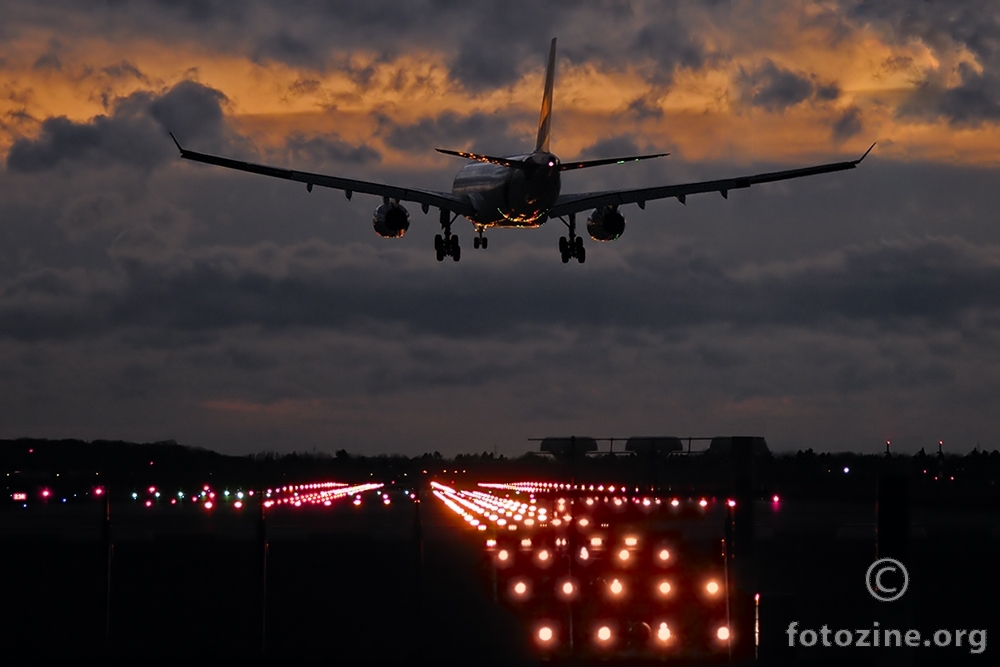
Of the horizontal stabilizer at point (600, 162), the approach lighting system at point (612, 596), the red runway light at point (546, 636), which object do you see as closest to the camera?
the approach lighting system at point (612, 596)

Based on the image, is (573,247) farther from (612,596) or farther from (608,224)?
(612,596)

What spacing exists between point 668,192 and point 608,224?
319 centimetres

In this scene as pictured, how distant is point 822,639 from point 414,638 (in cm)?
680

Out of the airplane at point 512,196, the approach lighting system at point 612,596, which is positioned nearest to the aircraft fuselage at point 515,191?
the airplane at point 512,196

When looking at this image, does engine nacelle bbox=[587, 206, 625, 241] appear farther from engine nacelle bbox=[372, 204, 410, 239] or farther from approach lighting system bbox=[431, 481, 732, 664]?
approach lighting system bbox=[431, 481, 732, 664]

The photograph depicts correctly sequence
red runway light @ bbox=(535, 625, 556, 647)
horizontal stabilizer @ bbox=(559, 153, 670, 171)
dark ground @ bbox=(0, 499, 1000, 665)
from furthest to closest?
1. horizontal stabilizer @ bbox=(559, 153, 670, 171)
2. red runway light @ bbox=(535, 625, 556, 647)
3. dark ground @ bbox=(0, 499, 1000, 665)

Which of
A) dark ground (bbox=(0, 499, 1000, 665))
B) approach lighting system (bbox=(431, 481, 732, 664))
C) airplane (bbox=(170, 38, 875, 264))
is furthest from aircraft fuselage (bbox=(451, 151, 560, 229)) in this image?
approach lighting system (bbox=(431, 481, 732, 664))

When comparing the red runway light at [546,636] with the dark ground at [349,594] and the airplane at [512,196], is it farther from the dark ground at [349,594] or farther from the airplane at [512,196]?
the airplane at [512,196]

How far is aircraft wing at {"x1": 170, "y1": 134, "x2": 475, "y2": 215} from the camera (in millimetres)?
65875

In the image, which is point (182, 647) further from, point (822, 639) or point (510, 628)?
point (822, 639)

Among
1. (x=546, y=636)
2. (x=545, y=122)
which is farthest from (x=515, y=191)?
(x=546, y=636)

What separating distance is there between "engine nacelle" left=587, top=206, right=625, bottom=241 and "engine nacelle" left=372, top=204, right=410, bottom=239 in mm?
8966

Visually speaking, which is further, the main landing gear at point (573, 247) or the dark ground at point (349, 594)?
the main landing gear at point (573, 247)

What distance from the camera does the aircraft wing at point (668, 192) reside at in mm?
67812
